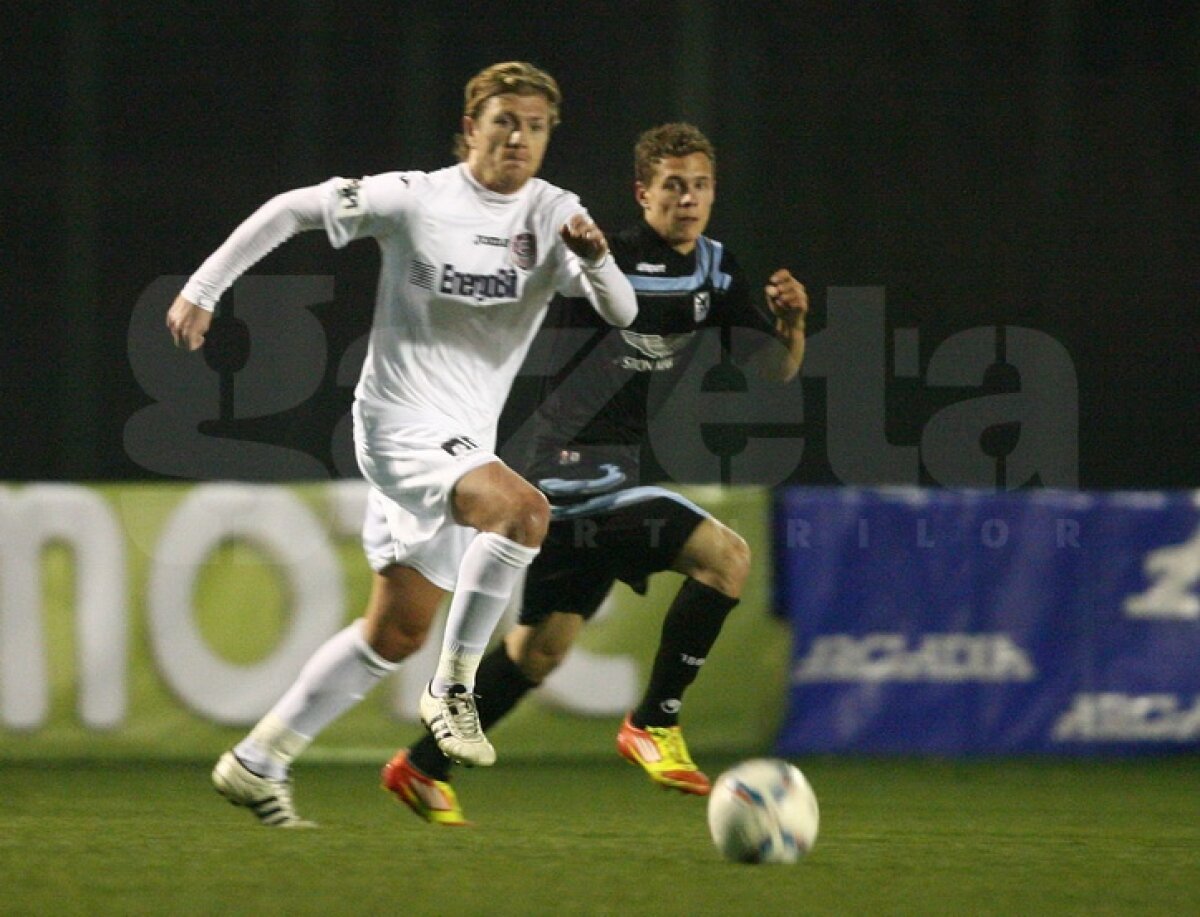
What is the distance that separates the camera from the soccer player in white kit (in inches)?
185

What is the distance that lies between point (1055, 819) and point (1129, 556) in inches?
87.2

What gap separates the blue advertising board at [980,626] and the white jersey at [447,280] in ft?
9.32

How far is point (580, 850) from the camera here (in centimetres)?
471

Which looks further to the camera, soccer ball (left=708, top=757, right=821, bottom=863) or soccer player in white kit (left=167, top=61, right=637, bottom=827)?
soccer player in white kit (left=167, top=61, right=637, bottom=827)

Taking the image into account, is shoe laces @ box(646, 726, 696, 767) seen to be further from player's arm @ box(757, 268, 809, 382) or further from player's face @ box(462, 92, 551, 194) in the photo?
player's face @ box(462, 92, 551, 194)

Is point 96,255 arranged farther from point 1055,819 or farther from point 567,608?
point 1055,819

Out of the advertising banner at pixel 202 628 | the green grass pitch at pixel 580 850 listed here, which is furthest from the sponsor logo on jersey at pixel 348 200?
the advertising banner at pixel 202 628

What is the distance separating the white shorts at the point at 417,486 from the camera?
4.75 m

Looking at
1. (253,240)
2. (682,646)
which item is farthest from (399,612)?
(253,240)

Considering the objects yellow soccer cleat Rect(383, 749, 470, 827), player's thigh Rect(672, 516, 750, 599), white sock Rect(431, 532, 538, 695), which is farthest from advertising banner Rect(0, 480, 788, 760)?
white sock Rect(431, 532, 538, 695)

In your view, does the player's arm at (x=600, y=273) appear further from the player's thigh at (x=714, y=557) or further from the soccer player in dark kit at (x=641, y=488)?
the player's thigh at (x=714, y=557)

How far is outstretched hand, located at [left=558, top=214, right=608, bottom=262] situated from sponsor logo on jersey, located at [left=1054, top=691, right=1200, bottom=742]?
12.3 feet

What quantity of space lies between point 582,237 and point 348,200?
61cm

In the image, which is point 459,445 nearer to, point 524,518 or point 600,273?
point 524,518
